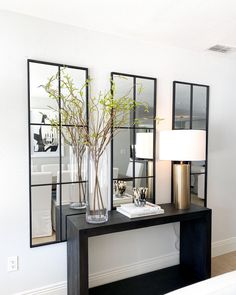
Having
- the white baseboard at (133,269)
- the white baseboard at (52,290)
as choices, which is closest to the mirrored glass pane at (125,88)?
the white baseboard at (133,269)

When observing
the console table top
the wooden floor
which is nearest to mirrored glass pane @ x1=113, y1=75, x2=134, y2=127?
the console table top

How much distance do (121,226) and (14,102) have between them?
1.35 meters

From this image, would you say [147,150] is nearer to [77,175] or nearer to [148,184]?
[148,184]

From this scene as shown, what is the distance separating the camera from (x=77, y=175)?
2.26 metres

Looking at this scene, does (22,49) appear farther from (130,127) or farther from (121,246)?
(121,246)

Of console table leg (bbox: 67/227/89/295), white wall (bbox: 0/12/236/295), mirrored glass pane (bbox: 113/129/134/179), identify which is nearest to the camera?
console table leg (bbox: 67/227/89/295)

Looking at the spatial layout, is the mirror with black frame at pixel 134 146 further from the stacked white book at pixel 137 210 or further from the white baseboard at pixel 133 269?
the white baseboard at pixel 133 269

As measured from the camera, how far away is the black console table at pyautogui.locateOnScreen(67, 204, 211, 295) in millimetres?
1861

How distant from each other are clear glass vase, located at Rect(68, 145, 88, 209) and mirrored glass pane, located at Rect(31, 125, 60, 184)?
0.14 m

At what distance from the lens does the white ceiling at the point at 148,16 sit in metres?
1.87

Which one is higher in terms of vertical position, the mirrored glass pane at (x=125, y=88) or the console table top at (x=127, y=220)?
the mirrored glass pane at (x=125, y=88)

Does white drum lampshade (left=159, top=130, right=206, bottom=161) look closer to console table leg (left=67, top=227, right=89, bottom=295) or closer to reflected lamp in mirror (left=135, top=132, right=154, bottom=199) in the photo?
reflected lamp in mirror (left=135, top=132, right=154, bottom=199)

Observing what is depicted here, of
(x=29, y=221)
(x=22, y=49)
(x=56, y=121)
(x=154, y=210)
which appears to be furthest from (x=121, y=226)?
(x=22, y=49)

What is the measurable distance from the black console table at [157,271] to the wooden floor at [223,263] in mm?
366
